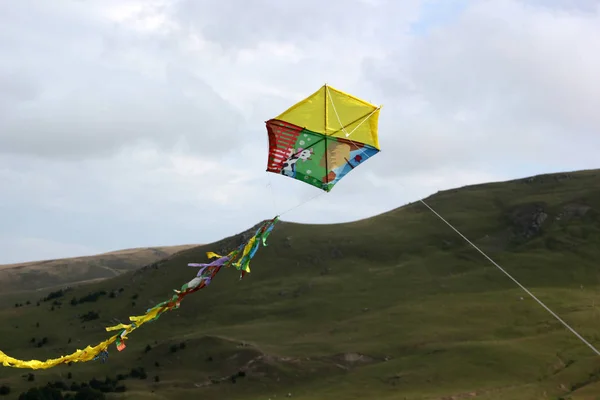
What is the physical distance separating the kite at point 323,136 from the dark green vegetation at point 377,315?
695 inches

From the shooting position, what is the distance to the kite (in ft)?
53.7

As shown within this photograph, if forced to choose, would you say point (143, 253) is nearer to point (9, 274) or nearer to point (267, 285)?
point (9, 274)

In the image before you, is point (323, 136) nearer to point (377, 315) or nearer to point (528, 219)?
point (377, 315)

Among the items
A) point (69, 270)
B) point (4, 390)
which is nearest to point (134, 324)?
point (4, 390)

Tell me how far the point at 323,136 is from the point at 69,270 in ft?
531

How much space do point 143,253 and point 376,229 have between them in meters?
119

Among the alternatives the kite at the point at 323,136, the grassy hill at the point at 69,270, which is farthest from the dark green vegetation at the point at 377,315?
the grassy hill at the point at 69,270

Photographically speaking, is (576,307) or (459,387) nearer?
(459,387)

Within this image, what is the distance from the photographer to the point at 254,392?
39406mm

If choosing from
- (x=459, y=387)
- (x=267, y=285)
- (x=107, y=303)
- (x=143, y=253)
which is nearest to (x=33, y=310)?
(x=107, y=303)

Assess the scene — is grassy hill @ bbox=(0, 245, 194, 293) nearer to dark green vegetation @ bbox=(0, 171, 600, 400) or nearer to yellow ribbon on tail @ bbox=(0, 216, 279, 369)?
dark green vegetation @ bbox=(0, 171, 600, 400)

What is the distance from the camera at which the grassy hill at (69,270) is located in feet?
490

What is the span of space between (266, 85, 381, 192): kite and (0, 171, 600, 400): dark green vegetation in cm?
1765

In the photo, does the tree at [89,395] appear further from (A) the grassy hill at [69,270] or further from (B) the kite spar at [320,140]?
(A) the grassy hill at [69,270]
